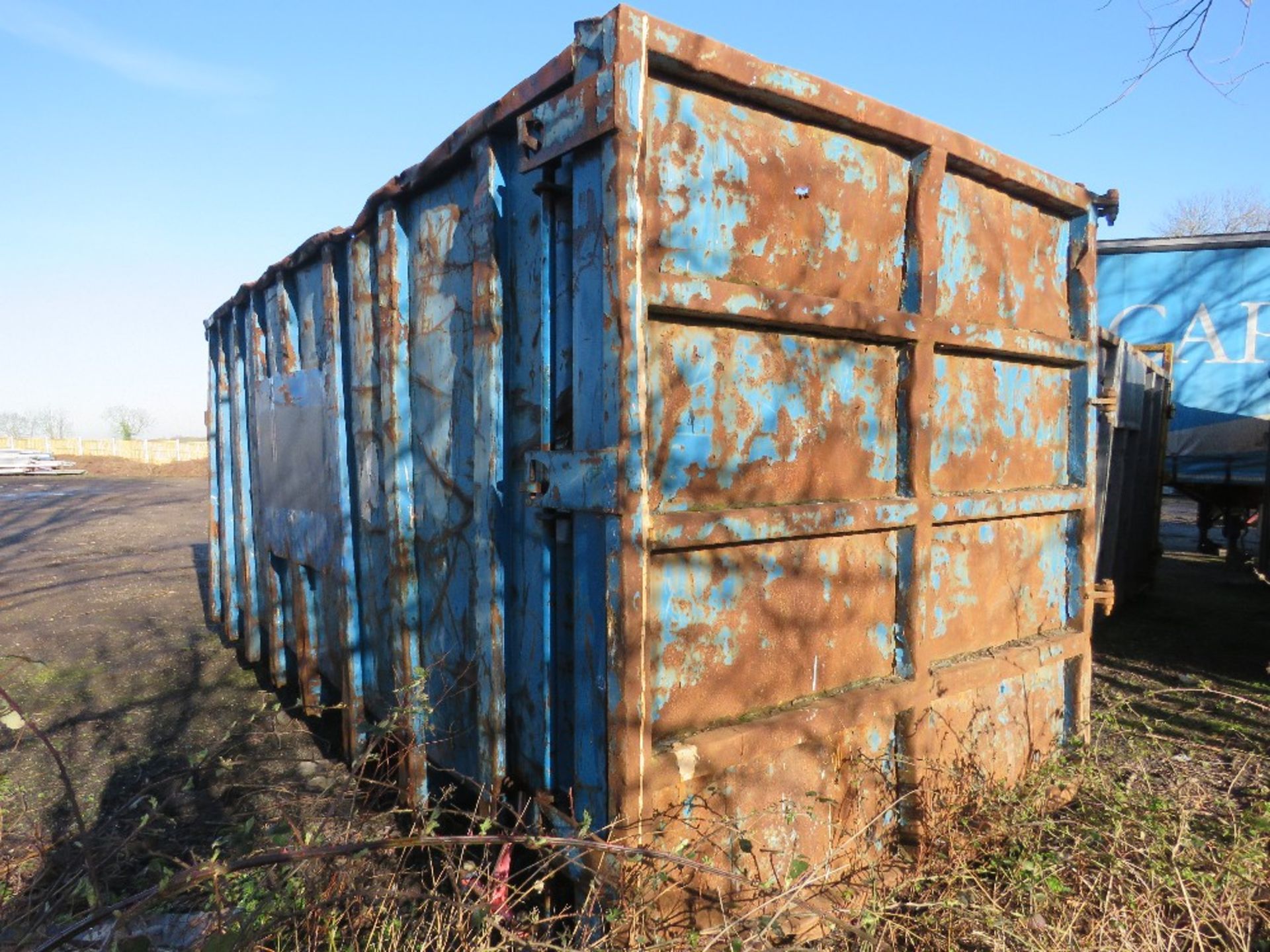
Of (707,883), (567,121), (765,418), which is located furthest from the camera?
(765,418)

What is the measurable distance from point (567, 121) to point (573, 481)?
899 mm

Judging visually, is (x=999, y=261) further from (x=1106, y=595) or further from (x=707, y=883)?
(x=707, y=883)

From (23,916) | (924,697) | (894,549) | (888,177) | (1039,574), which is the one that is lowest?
(23,916)

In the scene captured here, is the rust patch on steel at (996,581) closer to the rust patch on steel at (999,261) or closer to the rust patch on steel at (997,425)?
the rust patch on steel at (997,425)

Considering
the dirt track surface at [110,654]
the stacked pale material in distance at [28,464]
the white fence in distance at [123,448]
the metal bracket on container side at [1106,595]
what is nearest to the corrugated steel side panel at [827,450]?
the metal bracket on container side at [1106,595]

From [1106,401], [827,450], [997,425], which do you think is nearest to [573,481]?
[827,450]

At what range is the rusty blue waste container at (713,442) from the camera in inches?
75.4

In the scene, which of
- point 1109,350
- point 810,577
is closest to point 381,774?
point 810,577

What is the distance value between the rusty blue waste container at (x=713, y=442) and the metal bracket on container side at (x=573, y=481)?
0.04ft

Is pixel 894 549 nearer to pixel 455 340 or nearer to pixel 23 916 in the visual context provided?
pixel 455 340

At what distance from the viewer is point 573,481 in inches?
76.7

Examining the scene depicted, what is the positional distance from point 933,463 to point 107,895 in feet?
9.23

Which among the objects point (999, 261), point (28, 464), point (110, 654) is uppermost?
point (999, 261)

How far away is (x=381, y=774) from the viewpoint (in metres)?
3.10
